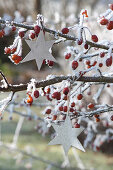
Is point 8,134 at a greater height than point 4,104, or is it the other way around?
point 8,134

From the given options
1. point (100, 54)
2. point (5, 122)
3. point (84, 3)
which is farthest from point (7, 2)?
point (100, 54)

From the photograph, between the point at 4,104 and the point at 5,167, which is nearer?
the point at 4,104

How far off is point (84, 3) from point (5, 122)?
4.64 metres

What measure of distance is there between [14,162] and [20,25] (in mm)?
2939

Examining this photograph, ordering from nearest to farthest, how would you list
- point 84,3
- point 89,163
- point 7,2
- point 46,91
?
point 46,91 < point 89,163 < point 7,2 < point 84,3

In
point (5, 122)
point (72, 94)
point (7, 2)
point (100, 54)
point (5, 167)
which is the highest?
point (7, 2)

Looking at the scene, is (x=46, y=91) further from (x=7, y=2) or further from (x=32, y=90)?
(x=7, y=2)

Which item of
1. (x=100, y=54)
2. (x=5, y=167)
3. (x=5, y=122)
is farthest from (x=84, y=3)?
(x=100, y=54)

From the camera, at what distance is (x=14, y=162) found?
375cm

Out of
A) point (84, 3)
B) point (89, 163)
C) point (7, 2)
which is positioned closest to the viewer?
point (89, 163)

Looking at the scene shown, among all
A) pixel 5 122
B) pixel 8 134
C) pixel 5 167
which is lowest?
pixel 5 167

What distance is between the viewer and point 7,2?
7824 millimetres

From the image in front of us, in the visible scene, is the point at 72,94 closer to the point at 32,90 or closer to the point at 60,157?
the point at 32,90

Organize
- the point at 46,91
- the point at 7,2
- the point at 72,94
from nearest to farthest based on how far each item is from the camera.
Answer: the point at 46,91, the point at 72,94, the point at 7,2
